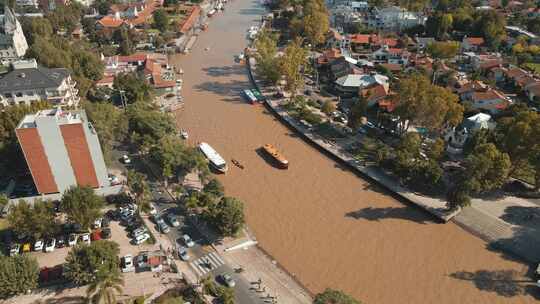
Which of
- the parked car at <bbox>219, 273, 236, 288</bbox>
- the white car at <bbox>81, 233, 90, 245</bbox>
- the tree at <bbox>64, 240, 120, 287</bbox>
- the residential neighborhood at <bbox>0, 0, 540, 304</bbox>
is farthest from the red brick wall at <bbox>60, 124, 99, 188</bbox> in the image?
the parked car at <bbox>219, 273, 236, 288</bbox>

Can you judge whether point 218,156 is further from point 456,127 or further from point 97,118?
point 456,127

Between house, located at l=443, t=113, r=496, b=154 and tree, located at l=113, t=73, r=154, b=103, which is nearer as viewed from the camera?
house, located at l=443, t=113, r=496, b=154

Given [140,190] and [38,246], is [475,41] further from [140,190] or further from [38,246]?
[38,246]

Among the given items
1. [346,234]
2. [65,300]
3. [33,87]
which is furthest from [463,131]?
[33,87]

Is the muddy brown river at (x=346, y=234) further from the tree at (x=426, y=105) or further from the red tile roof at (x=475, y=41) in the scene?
the red tile roof at (x=475, y=41)

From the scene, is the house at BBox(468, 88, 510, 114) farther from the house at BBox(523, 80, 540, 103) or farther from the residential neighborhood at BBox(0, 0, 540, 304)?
the house at BBox(523, 80, 540, 103)

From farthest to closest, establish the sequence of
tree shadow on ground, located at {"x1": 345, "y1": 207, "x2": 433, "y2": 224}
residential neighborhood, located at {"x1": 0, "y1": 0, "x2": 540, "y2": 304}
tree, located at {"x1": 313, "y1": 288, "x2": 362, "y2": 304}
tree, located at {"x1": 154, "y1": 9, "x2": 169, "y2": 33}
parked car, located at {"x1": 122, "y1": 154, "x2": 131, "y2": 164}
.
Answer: tree, located at {"x1": 154, "y1": 9, "x2": 169, "y2": 33}
parked car, located at {"x1": 122, "y1": 154, "x2": 131, "y2": 164}
tree shadow on ground, located at {"x1": 345, "y1": 207, "x2": 433, "y2": 224}
residential neighborhood, located at {"x1": 0, "y1": 0, "x2": 540, "y2": 304}
tree, located at {"x1": 313, "y1": 288, "x2": 362, "y2": 304}

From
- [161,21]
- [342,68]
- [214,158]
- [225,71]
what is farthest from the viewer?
[161,21]
